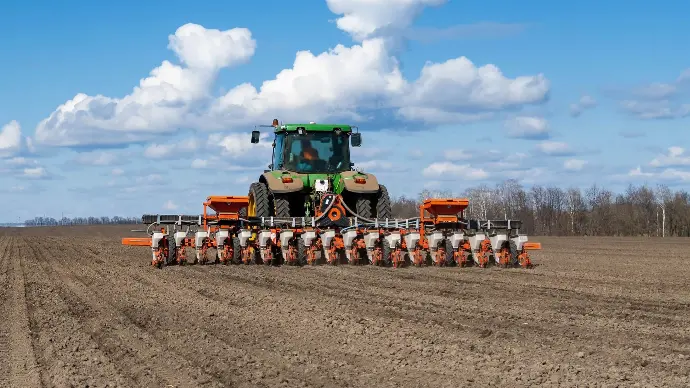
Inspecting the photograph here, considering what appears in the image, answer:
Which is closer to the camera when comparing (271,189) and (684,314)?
(684,314)

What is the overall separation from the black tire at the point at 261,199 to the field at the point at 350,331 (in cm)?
384

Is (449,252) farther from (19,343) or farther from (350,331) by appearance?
(19,343)

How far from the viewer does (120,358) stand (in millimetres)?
6766

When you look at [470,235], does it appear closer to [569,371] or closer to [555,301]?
[555,301]

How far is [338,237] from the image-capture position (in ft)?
55.0

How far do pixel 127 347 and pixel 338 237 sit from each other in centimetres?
964

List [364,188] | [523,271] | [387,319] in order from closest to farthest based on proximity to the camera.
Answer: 1. [387,319]
2. [523,271]
3. [364,188]

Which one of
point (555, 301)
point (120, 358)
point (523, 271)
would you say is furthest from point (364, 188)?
point (120, 358)

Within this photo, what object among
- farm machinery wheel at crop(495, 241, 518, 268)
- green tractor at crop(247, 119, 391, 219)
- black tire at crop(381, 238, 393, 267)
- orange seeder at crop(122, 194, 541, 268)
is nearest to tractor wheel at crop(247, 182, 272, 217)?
green tractor at crop(247, 119, 391, 219)

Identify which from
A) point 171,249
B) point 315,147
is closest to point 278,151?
point 315,147

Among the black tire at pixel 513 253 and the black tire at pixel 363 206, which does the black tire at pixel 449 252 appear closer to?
the black tire at pixel 513 253

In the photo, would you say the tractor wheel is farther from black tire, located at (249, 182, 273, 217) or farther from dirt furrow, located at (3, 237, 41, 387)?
dirt furrow, located at (3, 237, 41, 387)

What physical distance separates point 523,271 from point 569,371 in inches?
359

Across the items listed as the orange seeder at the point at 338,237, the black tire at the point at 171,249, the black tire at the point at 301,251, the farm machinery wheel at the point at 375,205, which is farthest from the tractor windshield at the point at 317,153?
the black tire at the point at 171,249
